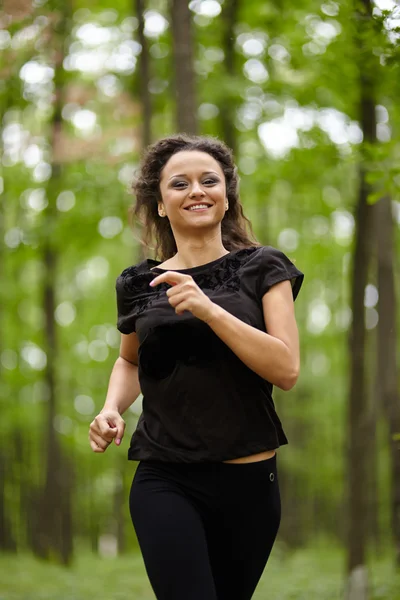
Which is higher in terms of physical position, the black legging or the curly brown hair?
the curly brown hair

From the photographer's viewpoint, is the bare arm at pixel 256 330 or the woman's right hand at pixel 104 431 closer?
the bare arm at pixel 256 330

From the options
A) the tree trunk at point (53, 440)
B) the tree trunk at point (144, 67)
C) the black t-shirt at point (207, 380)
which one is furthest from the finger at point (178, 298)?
the tree trunk at point (53, 440)

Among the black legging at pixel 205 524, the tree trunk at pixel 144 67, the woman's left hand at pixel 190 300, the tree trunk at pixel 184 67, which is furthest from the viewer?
the tree trunk at pixel 144 67

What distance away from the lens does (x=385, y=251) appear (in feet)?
36.4

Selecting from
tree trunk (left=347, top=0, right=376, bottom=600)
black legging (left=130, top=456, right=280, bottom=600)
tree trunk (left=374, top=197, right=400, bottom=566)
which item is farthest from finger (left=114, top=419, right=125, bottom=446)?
tree trunk (left=374, top=197, right=400, bottom=566)

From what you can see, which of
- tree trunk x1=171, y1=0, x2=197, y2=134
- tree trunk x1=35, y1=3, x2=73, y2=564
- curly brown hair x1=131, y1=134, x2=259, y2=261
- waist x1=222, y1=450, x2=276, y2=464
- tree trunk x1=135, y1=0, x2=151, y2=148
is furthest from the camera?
tree trunk x1=35, y1=3, x2=73, y2=564

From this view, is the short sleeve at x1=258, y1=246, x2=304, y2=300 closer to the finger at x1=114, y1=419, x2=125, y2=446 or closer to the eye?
the eye

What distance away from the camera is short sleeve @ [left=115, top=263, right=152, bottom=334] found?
3225 millimetres

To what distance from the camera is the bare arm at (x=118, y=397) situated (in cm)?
303

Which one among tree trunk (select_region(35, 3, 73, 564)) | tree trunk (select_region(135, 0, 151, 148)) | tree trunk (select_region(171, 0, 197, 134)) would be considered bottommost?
tree trunk (select_region(35, 3, 73, 564))

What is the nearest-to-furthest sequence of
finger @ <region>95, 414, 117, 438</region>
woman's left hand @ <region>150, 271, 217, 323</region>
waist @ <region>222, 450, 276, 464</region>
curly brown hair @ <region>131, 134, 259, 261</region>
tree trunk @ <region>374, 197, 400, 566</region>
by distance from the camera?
woman's left hand @ <region>150, 271, 217, 323</region>
waist @ <region>222, 450, 276, 464</region>
finger @ <region>95, 414, 117, 438</region>
curly brown hair @ <region>131, 134, 259, 261</region>
tree trunk @ <region>374, 197, 400, 566</region>

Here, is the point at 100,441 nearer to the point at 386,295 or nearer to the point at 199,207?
the point at 199,207

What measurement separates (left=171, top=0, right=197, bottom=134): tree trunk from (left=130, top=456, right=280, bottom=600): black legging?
5.03 m

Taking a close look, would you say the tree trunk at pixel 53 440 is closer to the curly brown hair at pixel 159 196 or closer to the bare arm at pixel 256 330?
the curly brown hair at pixel 159 196
